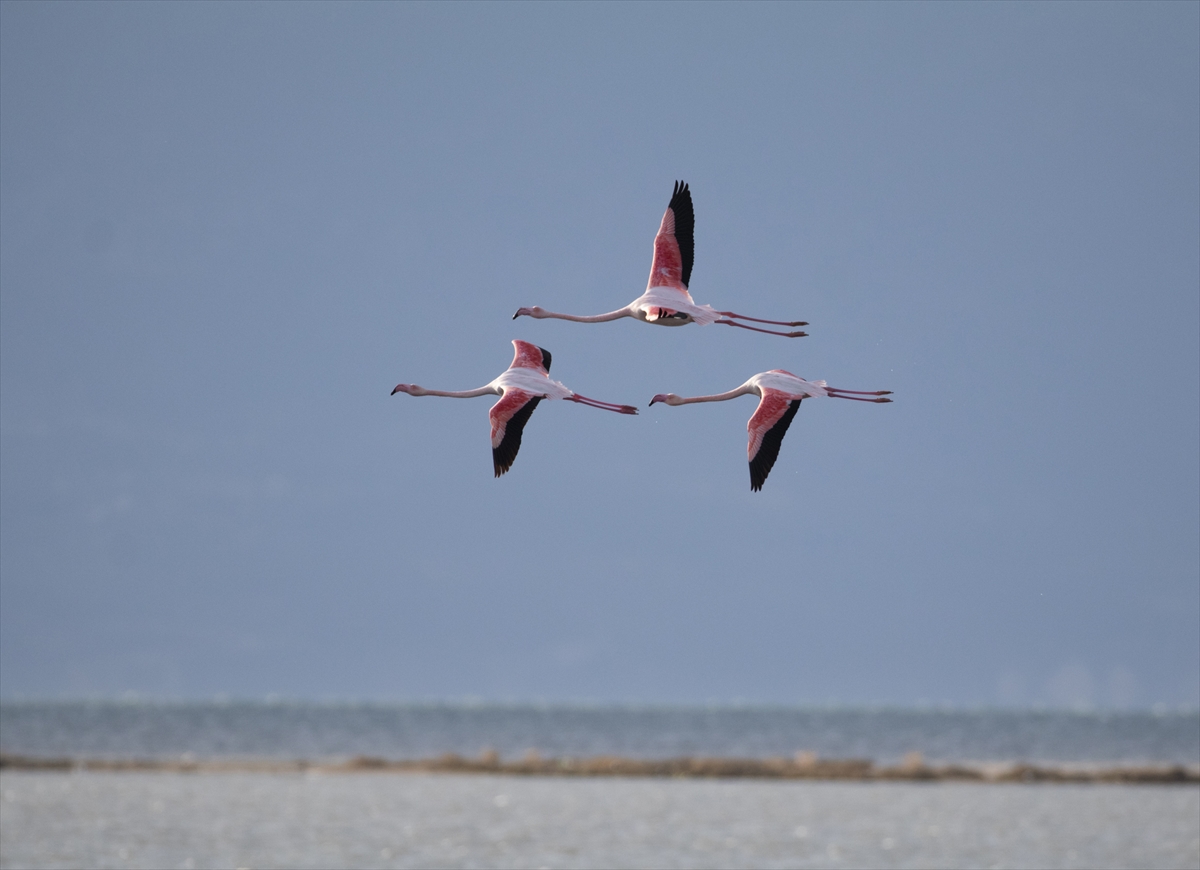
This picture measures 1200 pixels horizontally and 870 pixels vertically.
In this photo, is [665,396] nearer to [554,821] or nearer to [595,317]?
[595,317]

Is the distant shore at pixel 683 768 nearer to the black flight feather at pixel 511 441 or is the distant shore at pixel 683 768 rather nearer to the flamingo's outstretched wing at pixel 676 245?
the flamingo's outstretched wing at pixel 676 245

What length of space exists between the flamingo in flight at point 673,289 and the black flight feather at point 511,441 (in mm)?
1337

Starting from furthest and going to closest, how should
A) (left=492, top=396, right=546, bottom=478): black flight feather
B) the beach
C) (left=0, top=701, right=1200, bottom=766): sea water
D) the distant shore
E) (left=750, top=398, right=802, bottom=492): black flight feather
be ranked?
(left=0, top=701, right=1200, bottom=766): sea water, the distant shore, the beach, (left=492, top=396, right=546, bottom=478): black flight feather, (left=750, top=398, right=802, bottom=492): black flight feather

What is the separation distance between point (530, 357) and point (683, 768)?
56.9 m

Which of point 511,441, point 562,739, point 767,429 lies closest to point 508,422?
point 511,441

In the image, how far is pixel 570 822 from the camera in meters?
48.8

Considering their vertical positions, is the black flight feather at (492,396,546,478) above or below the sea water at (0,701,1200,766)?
above

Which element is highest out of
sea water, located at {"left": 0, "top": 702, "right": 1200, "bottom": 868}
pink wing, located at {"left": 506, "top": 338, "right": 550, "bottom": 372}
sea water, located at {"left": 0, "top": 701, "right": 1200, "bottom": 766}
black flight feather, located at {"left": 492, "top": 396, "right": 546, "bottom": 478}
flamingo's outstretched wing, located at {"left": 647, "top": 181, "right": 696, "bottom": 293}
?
flamingo's outstretched wing, located at {"left": 647, "top": 181, "right": 696, "bottom": 293}

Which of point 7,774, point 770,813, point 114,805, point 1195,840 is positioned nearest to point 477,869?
point 770,813

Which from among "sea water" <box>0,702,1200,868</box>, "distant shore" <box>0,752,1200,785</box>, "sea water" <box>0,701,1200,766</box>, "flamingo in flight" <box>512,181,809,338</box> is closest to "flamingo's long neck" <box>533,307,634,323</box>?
"flamingo in flight" <box>512,181,809,338</box>

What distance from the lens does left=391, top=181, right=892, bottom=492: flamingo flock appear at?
32.1 ft

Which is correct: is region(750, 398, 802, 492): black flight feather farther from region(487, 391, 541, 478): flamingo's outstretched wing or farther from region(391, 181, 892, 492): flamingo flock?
region(487, 391, 541, 478): flamingo's outstretched wing

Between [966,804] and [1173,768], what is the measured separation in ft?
48.4

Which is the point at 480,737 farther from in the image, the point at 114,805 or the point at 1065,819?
the point at 1065,819
